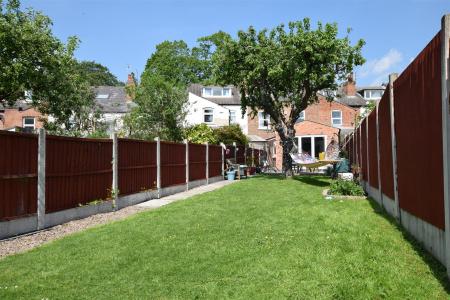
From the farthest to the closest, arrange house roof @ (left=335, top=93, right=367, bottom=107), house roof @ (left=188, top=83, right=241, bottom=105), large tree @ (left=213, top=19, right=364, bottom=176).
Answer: house roof @ (left=335, top=93, right=367, bottom=107) < house roof @ (left=188, top=83, right=241, bottom=105) < large tree @ (left=213, top=19, right=364, bottom=176)

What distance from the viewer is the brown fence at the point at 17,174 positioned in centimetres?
827

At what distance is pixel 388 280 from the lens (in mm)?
4824

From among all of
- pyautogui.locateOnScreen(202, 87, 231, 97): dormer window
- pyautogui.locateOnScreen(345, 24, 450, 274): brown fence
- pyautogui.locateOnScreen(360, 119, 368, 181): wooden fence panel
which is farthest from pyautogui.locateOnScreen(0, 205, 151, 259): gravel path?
pyautogui.locateOnScreen(202, 87, 231, 97): dormer window

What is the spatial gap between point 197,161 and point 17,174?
1351 centimetres

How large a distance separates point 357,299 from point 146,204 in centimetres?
1045

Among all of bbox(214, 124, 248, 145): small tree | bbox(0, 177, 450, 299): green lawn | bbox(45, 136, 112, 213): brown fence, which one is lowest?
bbox(0, 177, 450, 299): green lawn

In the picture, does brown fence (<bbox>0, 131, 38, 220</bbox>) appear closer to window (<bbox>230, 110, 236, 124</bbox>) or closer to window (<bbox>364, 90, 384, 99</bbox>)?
window (<bbox>230, 110, 236, 124</bbox>)

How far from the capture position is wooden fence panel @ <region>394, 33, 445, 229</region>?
212 inches

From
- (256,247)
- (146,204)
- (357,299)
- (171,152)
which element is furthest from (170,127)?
(357,299)

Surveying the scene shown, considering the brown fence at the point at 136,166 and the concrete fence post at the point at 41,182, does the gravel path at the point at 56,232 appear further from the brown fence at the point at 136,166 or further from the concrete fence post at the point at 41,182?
the brown fence at the point at 136,166

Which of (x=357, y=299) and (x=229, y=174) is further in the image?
(x=229, y=174)

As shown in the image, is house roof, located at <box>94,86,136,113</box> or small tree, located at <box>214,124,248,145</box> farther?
house roof, located at <box>94,86,136,113</box>

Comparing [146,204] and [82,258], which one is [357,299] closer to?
[82,258]

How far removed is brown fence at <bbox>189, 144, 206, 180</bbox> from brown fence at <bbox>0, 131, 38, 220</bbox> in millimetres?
11705
